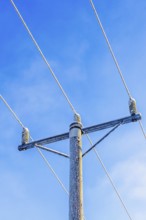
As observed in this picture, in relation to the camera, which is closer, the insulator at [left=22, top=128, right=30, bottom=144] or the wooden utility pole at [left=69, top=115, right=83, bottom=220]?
the wooden utility pole at [left=69, top=115, right=83, bottom=220]

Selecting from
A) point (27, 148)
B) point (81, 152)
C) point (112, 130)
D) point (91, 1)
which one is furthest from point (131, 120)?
point (91, 1)

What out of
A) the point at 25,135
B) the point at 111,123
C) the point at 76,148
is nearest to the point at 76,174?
the point at 76,148

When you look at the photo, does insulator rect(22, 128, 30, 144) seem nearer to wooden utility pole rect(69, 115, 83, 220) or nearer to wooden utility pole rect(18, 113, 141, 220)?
wooden utility pole rect(18, 113, 141, 220)

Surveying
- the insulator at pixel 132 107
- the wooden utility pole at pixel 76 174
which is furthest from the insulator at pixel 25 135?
the insulator at pixel 132 107

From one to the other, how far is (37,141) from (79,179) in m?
1.51

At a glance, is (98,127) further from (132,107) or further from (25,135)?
(25,135)

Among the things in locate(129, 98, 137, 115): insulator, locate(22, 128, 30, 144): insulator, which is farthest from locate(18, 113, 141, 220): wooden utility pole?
locate(129, 98, 137, 115): insulator

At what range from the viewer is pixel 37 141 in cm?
663

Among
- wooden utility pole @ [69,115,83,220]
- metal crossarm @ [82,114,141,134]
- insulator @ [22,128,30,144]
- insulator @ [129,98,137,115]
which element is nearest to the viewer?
wooden utility pole @ [69,115,83,220]

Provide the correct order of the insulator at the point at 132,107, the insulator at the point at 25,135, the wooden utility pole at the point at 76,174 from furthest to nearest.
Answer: the insulator at the point at 25,135 → the insulator at the point at 132,107 → the wooden utility pole at the point at 76,174

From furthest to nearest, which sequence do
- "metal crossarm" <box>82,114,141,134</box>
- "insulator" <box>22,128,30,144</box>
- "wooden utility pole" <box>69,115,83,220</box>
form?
"insulator" <box>22,128,30,144</box> → "metal crossarm" <box>82,114,141,134</box> → "wooden utility pole" <box>69,115,83,220</box>

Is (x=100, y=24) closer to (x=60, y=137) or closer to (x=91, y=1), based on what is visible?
(x=91, y=1)

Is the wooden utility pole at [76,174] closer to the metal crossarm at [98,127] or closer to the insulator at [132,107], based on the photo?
the metal crossarm at [98,127]

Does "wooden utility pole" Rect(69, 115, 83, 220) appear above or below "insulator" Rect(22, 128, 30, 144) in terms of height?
below
